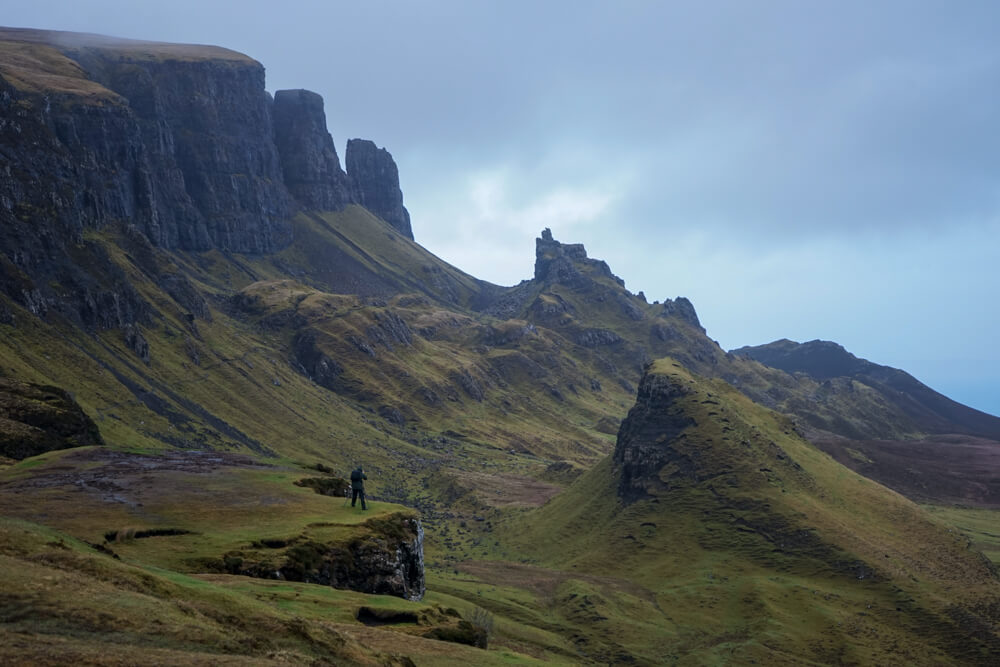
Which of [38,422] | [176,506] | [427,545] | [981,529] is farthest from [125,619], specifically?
[981,529]

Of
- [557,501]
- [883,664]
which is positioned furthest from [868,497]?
[557,501]

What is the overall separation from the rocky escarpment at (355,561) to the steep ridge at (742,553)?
155ft

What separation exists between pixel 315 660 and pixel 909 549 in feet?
396

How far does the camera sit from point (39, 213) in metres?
199

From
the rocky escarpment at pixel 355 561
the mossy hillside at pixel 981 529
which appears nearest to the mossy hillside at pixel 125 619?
the rocky escarpment at pixel 355 561

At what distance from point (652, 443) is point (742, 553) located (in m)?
33.3

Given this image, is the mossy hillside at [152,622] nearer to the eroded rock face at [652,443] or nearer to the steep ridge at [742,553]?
the steep ridge at [742,553]

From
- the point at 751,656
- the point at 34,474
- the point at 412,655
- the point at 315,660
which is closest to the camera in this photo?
the point at 315,660

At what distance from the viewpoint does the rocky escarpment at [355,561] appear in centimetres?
4675

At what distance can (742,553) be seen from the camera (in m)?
124

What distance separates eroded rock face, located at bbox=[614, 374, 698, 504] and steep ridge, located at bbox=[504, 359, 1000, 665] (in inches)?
11.9

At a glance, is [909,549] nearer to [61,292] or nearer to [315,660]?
[315,660]

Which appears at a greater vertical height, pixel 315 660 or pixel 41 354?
pixel 41 354

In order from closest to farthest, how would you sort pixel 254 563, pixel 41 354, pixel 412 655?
pixel 412 655
pixel 254 563
pixel 41 354
